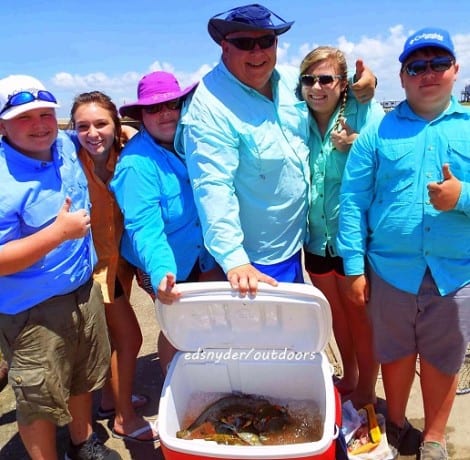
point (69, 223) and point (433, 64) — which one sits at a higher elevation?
point (433, 64)

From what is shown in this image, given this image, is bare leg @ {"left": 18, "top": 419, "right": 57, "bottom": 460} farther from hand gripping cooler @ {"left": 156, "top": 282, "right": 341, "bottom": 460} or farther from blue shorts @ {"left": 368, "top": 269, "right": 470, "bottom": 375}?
blue shorts @ {"left": 368, "top": 269, "right": 470, "bottom": 375}

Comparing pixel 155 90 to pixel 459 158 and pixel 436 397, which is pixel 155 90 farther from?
pixel 436 397

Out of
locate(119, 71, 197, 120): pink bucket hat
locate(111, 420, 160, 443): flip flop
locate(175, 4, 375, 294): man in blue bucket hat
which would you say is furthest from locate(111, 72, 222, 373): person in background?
locate(111, 420, 160, 443): flip flop

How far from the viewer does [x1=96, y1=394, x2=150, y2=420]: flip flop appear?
2.98 m

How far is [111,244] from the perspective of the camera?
8.33 ft

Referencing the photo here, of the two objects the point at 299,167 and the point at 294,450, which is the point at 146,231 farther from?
the point at 294,450

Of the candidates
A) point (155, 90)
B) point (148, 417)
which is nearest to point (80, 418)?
point (148, 417)

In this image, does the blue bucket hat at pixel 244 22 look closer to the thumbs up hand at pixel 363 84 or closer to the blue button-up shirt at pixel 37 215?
the thumbs up hand at pixel 363 84

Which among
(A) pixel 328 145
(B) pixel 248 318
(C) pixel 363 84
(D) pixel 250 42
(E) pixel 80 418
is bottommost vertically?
(E) pixel 80 418

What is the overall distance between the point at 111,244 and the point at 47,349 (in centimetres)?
65

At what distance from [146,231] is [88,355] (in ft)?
2.29

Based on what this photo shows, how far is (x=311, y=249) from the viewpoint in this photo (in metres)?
2.61

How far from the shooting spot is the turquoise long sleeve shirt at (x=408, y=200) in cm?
200

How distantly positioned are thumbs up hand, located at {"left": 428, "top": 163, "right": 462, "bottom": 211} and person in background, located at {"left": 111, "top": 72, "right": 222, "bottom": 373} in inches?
42.9
